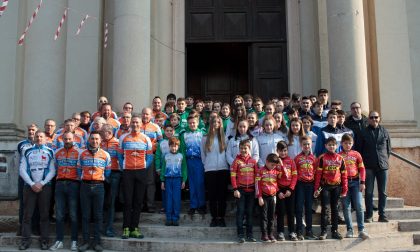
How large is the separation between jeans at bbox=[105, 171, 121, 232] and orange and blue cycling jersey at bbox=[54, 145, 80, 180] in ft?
1.78

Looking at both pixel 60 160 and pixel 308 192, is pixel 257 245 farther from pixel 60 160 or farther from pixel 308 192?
pixel 60 160

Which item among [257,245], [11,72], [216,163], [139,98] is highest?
[11,72]

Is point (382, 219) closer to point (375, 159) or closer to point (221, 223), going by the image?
point (375, 159)

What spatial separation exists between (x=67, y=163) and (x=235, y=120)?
8.79ft

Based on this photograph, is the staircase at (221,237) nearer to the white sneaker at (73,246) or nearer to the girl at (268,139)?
the white sneaker at (73,246)

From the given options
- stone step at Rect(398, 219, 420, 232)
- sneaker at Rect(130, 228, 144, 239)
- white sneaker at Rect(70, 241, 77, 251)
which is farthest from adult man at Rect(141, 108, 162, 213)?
stone step at Rect(398, 219, 420, 232)

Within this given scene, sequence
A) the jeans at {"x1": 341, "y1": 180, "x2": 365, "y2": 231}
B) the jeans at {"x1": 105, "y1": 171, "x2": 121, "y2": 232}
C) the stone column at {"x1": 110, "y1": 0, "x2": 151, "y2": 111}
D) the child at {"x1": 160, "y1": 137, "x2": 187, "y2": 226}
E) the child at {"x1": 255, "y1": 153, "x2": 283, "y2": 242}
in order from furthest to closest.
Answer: the stone column at {"x1": 110, "y1": 0, "x2": 151, "y2": 111}, the child at {"x1": 160, "y1": 137, "x2": 187, "y2": 226}, the jeans at {"x1": 105, "y1": 171, "x2": 121, "y2": 232}, the jeans at {"x1": 341, "y1": 180, "x2": 365, "y2": 231}, the child at {"x1": 255, "y1": 153, "x2": 283, "y2": 242}

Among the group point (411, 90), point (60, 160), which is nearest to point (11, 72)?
point (60, 160)

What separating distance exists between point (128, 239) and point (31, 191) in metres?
1.60

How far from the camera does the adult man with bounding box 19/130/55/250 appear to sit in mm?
7172

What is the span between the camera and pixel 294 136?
301 inches

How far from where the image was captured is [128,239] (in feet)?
23.4

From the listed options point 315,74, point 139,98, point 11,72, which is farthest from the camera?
point 315,74

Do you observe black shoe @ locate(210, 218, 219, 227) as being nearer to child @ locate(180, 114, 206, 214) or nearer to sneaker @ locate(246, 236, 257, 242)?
child @ locate(180, 114, 206, 214)
